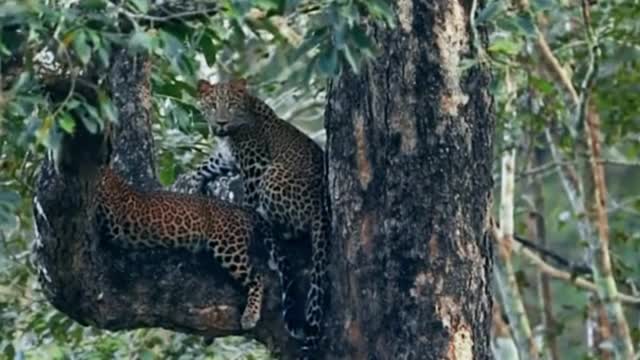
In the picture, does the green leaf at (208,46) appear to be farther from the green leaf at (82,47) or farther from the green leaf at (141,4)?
the green leaf at (82,47)

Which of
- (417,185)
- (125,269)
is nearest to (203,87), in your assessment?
(125,269)

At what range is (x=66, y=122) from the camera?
4043mm

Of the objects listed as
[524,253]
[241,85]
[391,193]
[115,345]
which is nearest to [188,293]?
[391,193]

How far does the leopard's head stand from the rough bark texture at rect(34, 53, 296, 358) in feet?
1.10

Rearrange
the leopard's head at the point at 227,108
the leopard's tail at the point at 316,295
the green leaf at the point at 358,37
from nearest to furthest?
the green leaf at the point at 358,37 → the leopard's tail at the point at 316,295 → the leopard's head at the point at 227,108

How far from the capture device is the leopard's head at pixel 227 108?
6004 millimetres

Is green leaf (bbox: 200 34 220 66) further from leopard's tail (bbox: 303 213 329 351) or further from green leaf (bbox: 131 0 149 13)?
leopard's tail (bbox: 303 213 329 351)

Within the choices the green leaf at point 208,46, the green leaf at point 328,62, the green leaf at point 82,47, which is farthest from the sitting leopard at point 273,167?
the green leaf at point 82,47

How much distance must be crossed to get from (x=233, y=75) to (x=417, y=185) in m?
3.61

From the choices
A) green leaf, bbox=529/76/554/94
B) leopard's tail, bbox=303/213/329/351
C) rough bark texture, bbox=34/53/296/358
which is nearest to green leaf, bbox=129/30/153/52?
rough bark texture, bbox=34/53/296/358

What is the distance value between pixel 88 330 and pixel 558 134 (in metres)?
2.53

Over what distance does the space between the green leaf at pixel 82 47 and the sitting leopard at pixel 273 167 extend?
5.13 feet

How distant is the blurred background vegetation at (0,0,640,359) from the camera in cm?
412

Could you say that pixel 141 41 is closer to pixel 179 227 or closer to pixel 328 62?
pixel 328 62
